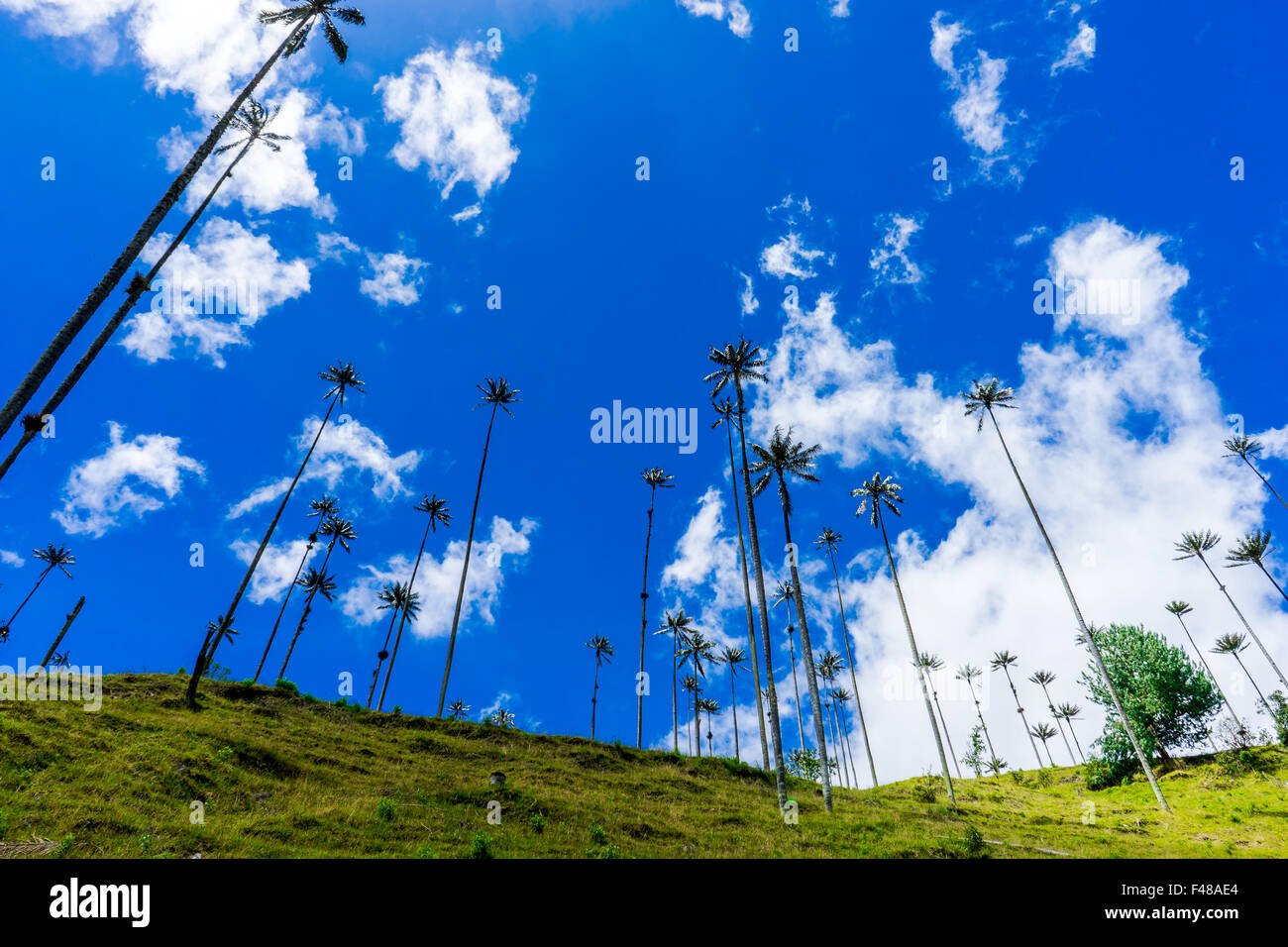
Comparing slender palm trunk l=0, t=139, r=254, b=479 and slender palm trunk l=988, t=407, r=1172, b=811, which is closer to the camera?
slender palm trunk l=0, t=139, r=254, b=479

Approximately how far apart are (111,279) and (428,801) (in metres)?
19.6

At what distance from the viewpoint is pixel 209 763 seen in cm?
2002

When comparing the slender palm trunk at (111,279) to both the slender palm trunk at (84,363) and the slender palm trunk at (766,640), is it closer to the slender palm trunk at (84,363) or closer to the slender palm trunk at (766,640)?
the slender palm trunk at (84,363)

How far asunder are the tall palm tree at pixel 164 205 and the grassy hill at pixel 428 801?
10589mm

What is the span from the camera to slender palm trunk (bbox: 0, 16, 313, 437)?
40.2 feet

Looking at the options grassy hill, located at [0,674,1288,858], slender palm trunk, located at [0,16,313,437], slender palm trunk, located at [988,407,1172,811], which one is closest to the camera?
slender palm trunk, located at [0,16,313,437]

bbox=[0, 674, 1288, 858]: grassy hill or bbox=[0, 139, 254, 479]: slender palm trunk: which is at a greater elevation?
bbox=[0, 139, 254, 479]: slender palm trunk

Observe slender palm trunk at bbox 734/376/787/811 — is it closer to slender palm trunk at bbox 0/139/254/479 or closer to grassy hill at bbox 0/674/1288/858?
grassy hill at bbox 0/674/1288/858

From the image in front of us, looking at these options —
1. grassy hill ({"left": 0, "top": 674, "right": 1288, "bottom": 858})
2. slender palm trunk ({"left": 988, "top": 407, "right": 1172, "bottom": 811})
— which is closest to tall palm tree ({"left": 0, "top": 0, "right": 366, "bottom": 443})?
grassy hill ({"left": 0, "top": 674, "right": 1288, "bottom": 858})

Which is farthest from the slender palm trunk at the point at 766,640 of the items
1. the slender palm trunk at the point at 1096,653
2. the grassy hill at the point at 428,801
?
the slender palm trunk at the point at 1096,653

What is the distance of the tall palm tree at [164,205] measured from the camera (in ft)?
40.9

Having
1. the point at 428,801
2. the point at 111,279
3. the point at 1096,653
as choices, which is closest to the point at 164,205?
the point at 111,279
